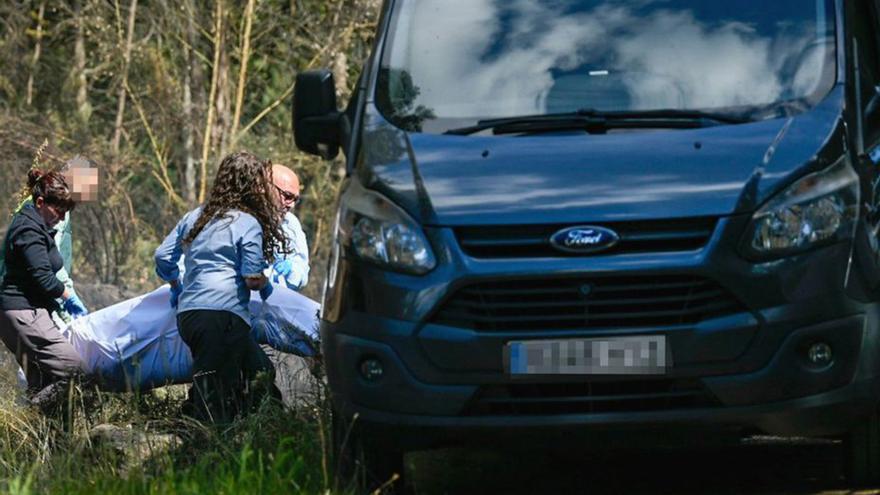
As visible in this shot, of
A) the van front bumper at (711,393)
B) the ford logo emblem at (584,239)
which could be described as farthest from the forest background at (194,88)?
the ford logo emblem at (584,239)

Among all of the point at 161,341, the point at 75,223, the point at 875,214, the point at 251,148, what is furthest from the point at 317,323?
the point at 251,148

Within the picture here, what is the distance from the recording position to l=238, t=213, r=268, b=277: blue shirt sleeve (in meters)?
8.70

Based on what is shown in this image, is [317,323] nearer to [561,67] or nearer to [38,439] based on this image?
[38,439]

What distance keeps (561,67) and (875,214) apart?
1.31 meters

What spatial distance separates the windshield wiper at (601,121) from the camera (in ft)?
22.2

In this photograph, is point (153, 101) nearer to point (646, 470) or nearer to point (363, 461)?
point (646, 470)

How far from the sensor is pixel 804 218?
6.27 metres

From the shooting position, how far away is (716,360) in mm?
6105

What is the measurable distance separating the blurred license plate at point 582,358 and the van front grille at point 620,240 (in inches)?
11.8

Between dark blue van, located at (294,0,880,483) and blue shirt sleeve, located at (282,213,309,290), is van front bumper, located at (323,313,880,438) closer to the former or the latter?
dark blue van, located at (294,0,880,483)

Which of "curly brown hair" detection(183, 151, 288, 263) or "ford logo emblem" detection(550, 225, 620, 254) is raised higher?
"ford logo emblem" detection(550, 225, 620, 254)

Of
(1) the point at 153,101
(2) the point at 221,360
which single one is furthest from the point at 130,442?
(1) the point at 153,101

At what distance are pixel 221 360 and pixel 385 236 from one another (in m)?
2.52

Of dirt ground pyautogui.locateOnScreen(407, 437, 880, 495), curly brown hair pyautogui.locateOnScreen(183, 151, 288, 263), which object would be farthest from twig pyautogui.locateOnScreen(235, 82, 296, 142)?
dirt ground pyautogui.locateOnScreen(407, 437, 880, 495)
